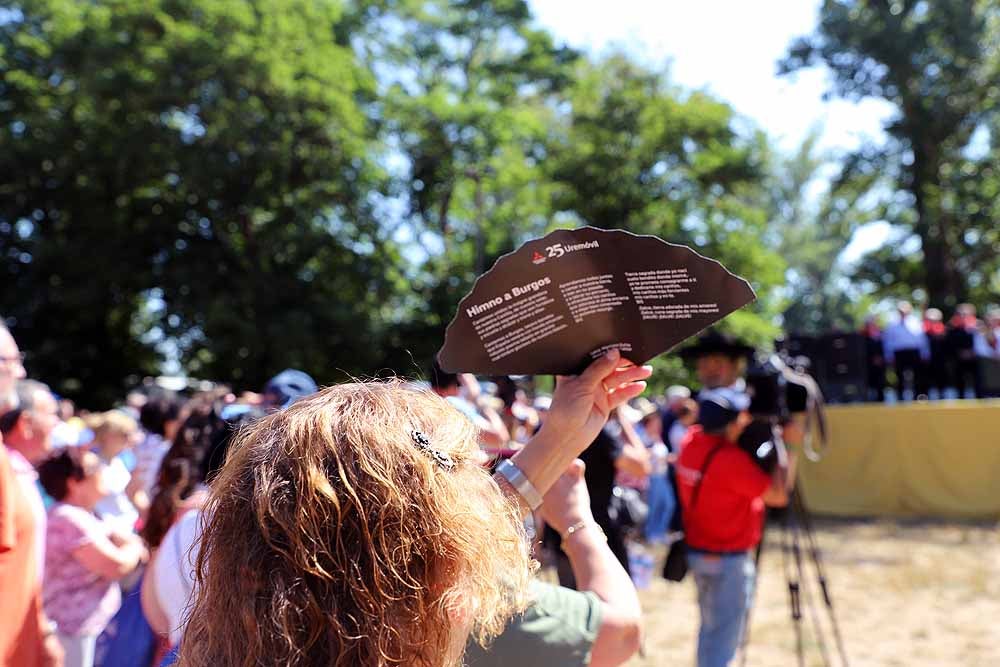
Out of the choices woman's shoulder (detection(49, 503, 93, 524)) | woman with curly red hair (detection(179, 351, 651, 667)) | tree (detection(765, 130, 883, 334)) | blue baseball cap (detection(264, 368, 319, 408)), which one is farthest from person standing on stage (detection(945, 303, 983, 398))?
tree (detection(765, 130, 883, 334))

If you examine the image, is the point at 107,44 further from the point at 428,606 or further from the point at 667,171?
the point at 428,606

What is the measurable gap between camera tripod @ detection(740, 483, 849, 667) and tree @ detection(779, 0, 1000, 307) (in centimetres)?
1466

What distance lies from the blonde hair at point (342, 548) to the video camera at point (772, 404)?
3.53 metres

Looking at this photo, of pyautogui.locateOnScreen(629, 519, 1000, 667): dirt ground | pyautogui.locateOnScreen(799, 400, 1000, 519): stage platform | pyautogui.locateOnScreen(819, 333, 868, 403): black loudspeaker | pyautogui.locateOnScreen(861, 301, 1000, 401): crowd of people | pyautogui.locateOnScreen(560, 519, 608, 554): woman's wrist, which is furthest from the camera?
pyautogui.locateOnScreen(819, 333, 868, 403): black loudspeaker

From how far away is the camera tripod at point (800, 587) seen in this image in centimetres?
508

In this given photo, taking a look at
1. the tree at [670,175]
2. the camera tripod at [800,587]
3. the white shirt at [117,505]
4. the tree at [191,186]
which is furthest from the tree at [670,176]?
the white shirt at [117,505]

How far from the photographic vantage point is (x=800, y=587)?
7.77 meters

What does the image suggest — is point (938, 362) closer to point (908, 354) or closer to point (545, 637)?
point (908, 354)

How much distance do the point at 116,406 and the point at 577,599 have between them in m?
23.2

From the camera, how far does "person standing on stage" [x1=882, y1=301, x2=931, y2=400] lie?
14.2m

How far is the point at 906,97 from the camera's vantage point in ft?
79.3

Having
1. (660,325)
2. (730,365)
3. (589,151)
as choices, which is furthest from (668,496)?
(589,151)

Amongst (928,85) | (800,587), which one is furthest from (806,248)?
(800,587)

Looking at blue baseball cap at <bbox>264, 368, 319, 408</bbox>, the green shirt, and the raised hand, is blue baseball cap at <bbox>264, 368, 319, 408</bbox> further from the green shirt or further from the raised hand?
the green shirt
